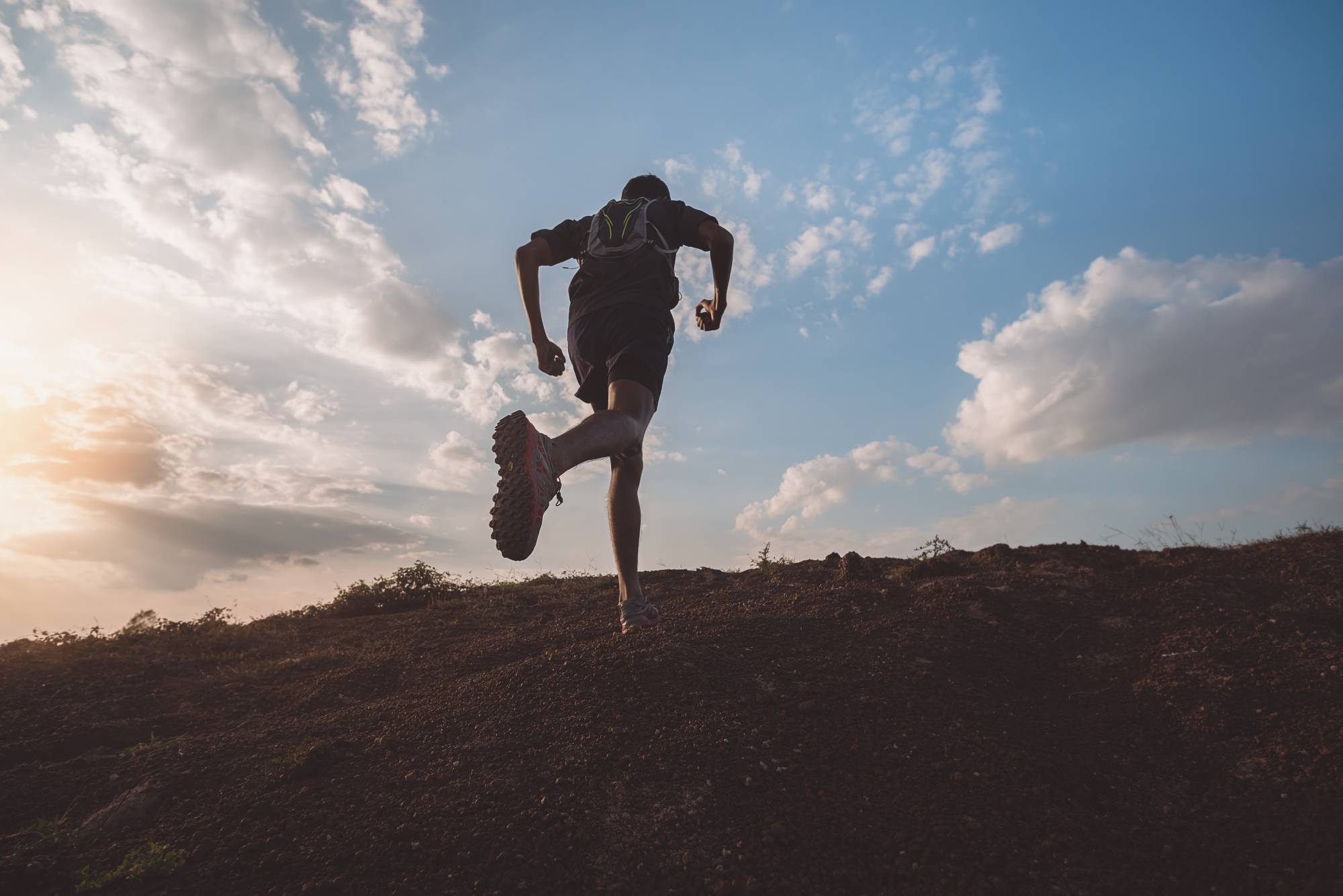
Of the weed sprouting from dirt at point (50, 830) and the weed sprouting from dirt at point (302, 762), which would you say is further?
the weed sprouting from dirt at point (302, 762)

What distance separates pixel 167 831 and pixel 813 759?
2135 mm

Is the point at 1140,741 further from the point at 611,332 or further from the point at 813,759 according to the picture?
the point at 611,332

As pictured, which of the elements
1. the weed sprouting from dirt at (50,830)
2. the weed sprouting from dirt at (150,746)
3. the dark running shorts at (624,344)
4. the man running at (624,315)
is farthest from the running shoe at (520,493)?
the weed sprouting from dirt at (150,746)

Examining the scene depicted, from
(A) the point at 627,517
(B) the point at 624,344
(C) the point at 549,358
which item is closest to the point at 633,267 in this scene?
(B) the point at 624,344

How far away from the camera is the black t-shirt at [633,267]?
347 cm

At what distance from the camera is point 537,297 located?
3.50 m

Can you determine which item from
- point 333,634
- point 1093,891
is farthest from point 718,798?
point 333,634

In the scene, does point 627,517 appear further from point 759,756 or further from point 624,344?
point 759,756

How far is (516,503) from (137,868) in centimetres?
151

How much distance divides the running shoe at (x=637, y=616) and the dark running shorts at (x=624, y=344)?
1153 millimetres

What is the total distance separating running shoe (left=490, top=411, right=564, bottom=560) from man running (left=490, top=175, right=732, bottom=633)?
243mm

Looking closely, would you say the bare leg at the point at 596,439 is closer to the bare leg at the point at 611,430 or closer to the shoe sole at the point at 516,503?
the bare leg at the point at 611,430

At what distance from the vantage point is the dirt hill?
194 centimetres

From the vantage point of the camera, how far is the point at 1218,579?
4199 millimetres
